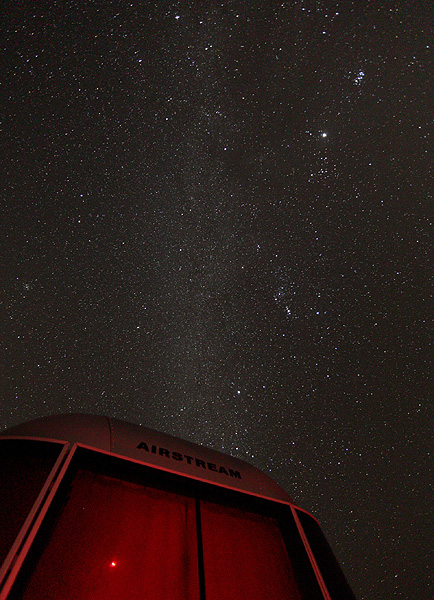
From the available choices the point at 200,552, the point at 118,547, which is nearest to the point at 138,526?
the point at 118,547

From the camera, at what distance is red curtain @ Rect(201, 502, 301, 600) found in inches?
60.1

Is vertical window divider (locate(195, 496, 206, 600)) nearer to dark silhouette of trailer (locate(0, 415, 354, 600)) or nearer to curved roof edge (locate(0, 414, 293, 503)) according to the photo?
dark silhouette of trailer (locate(0, 415, 354, 600))

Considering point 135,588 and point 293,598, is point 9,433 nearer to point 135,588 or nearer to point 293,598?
point 135,588

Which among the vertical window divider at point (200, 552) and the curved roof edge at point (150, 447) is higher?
the curved roof edge at point (150, 447)

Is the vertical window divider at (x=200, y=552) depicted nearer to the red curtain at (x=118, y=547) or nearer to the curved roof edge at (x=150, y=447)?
the red curtain at (x=118, y=547)

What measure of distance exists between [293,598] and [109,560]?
32.5 inches

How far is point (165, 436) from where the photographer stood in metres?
2.06

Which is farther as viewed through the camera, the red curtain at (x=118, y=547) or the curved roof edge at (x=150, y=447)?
the curved roof edge at (x=150, y=447)

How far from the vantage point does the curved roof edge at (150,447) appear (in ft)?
5.57

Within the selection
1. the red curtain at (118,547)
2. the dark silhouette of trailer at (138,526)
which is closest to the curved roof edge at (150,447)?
the dark silhouette of trailer at (138,526)

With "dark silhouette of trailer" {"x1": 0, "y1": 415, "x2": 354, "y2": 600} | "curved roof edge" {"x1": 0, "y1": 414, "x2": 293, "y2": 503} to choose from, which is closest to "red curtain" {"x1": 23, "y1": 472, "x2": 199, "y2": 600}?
"dark silhouette of trailer" {"x1": 0, "y1": 415, "x2": 354, "y2": 600}

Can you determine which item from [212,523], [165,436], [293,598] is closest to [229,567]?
[212,523]

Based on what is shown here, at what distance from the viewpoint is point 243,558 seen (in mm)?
1646

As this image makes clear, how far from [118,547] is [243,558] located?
590 millimetres
